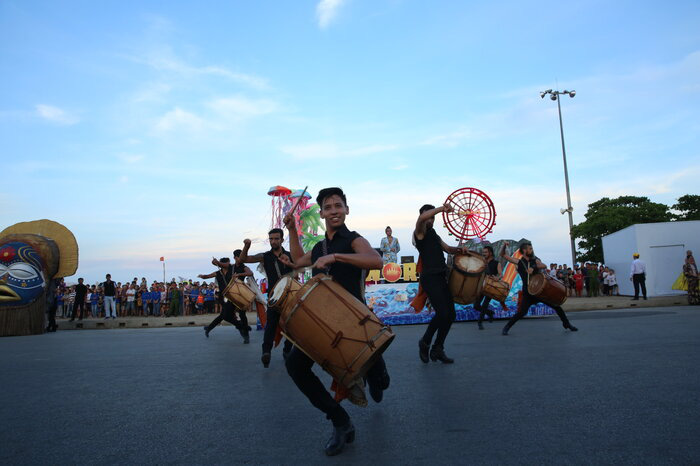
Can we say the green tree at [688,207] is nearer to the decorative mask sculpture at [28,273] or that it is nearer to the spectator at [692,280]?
the spectator at [692,280]

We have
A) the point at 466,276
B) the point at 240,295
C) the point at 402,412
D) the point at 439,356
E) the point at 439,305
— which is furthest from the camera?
the point at 240,295

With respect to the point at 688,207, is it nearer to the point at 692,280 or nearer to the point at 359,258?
the point at 692,280

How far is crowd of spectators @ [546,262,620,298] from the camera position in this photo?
2458 centimetres

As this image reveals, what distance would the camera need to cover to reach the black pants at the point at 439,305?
6605 millimetres

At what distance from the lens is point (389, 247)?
1708 centimetres

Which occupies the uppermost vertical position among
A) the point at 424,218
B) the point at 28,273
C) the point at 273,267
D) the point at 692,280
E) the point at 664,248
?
the point at 664,248

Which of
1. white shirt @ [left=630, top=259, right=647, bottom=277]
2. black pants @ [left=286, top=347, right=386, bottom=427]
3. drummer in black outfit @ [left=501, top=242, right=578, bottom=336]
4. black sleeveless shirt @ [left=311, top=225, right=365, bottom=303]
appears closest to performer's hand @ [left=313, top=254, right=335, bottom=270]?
black sleeveless shirt @ [left=311, top=225, right=365, bottom=303]

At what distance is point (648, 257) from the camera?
2258cm

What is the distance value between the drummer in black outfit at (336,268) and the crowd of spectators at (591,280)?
22.2 meters

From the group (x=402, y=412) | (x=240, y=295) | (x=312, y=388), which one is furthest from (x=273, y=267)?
(x=312, y=388)

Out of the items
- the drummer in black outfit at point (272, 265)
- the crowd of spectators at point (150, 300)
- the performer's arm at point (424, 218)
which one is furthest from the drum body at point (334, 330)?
the crowd of spectators at point (150, 300)

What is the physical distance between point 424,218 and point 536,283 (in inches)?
180

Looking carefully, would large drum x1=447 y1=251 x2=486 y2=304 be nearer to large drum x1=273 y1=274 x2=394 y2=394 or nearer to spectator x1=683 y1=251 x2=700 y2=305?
large drum x1=273 y1=274 x2=394 y2=394

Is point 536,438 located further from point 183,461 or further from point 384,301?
point 384,301
